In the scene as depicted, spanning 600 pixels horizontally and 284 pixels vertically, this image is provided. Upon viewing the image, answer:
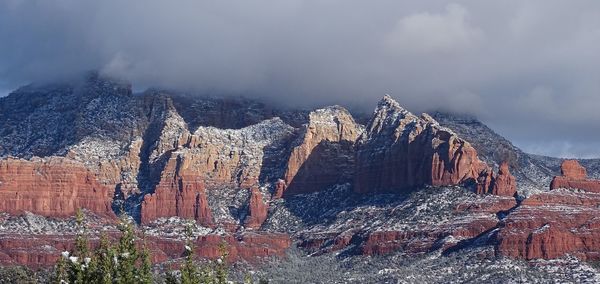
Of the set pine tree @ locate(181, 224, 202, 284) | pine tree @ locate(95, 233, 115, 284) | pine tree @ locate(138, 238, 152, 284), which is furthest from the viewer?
pine tree @ locate(138, 238, 152, 284)

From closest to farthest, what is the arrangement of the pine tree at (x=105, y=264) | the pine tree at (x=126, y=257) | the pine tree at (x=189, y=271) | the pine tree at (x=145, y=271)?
1. the pine tree at (x=105, y=264)
2. the pine tree at (x=126, y=257)
3. the pine tree at (x=189, y=271)
4. the pine tree at (x=145, y=271)

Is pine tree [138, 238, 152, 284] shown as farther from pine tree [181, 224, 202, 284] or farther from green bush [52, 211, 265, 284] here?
pine tree [181, 224, 202, 284]

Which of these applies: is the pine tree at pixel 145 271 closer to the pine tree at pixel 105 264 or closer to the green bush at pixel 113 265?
the green bush at pixel 113 265

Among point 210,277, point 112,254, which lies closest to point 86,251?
point 112,254

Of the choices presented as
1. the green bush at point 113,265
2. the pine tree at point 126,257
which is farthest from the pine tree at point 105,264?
the pine tree at point 126,257

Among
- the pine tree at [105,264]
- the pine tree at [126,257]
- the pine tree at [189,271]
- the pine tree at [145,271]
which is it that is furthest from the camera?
the pine tree at [145,271]

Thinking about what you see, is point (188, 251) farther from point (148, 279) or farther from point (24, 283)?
point (24, 283)

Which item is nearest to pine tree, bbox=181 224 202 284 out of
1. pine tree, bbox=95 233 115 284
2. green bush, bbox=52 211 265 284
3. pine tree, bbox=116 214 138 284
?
green bush, bbox=52 211 265 284

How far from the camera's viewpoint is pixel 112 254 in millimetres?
111625

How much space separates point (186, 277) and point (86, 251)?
832 centimetres

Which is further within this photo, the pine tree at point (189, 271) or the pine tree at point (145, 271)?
the pine tree at point (145, 271)

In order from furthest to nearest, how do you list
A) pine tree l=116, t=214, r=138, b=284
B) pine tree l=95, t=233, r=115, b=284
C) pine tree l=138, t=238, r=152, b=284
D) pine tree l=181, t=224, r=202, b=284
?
pine tree l=138, t=238, r=152, b=284 → pine tree l=181, t=224, r=202, b=284 → pine tree l=116, t=214, r=138, b=284 → pine tree l=95, t=233, r=115, b=284

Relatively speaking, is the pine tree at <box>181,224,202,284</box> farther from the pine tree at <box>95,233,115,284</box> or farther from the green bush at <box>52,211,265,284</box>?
the pine tree at <box>95,233,115,284</box>

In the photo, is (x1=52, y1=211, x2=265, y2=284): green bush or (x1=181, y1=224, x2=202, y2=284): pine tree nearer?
(x1=52, y1=211, x2=265, y2=284): green bush
